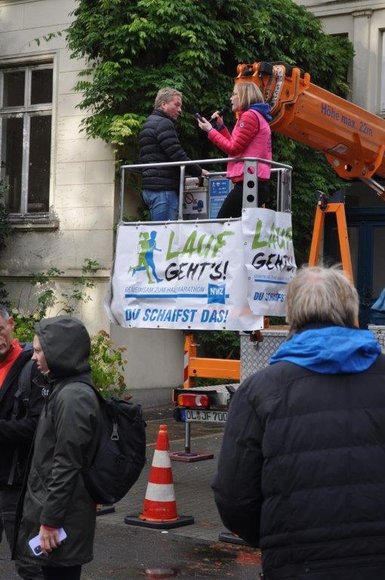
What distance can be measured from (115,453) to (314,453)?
5.76 ft

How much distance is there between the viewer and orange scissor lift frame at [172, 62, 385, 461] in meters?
9.34

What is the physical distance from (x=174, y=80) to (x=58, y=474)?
34.9ft

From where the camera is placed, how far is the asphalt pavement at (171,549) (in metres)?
7.12

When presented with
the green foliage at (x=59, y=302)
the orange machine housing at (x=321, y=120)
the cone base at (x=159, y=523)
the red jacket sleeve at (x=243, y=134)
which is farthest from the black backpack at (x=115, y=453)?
the green foliage at (x=59, y=302)

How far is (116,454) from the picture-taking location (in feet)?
15.8

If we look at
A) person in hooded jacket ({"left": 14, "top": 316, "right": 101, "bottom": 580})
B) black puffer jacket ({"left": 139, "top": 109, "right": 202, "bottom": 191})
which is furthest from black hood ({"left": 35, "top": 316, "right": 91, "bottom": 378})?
black puffer jacket ({"left": 139, "top": 109, "right": 202, "bottom": 191})

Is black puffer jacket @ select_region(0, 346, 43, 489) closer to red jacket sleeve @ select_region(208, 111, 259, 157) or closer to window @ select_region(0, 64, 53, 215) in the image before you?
red jacket sleeve @ select_region(208, 111, 259, 157)

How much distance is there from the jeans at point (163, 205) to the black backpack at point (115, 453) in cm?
419

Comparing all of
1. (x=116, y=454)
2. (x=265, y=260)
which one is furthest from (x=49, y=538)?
(x=265, y=260)

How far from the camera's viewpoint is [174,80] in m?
14.5

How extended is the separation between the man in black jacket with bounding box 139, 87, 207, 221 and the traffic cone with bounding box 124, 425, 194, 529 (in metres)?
2.13

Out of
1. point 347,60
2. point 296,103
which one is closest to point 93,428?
point 296,103

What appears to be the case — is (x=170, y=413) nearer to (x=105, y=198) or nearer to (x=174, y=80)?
(x=105, y=198)

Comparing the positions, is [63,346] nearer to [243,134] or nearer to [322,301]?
[322,301]
